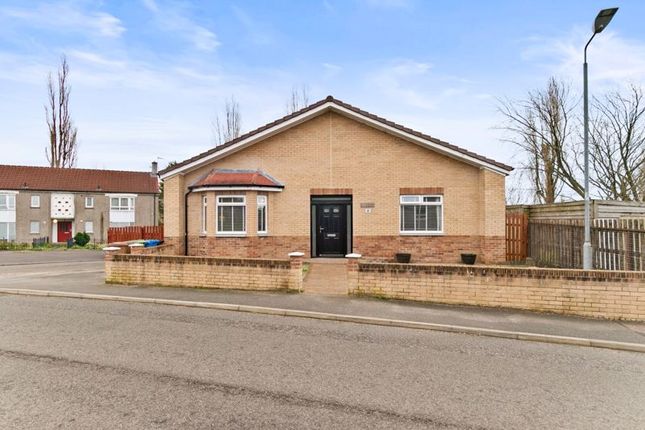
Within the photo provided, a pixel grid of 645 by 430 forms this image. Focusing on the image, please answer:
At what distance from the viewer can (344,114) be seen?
15.2 meters

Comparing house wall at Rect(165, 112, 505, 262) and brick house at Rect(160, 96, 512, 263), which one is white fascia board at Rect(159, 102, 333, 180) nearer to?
brick house at Rect(160, 96, 512, 263)

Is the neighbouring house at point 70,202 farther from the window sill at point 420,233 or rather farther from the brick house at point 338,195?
the window sill at point 420,233

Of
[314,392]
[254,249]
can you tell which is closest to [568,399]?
[314,392]

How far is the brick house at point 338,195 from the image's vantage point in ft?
48.0

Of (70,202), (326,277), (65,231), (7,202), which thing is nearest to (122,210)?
(70,202)

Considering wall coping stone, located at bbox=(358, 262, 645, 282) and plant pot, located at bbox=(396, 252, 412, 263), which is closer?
A: wall coping stone, located at bbox=(358, 262, 645, 282)

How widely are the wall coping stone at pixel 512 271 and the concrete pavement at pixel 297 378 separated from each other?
7.25 ft

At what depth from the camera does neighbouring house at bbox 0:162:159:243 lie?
3831 centimetres

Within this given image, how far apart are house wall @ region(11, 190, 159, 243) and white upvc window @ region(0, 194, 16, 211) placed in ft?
1.24

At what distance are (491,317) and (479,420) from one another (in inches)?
173

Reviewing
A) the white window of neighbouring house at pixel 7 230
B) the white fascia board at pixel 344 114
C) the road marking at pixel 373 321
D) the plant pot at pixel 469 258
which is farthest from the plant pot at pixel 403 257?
the white window of neighbouring house at pixel 7 230

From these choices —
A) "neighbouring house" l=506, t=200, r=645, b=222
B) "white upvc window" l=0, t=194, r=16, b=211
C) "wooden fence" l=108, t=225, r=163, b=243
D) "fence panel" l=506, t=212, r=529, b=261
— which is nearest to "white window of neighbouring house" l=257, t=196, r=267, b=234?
"fence panel" l=506, t=212, r=529, b=261

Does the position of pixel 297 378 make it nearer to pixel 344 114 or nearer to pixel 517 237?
pixel 344 114

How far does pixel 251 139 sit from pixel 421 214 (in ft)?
22.8
